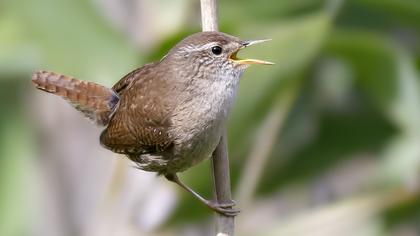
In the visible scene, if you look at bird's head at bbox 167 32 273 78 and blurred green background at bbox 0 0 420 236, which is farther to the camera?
blurred green background at bbox 0 0 420 236

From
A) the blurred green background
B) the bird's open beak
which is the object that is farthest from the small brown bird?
the blurred green background

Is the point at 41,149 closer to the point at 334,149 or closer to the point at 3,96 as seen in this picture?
the point at 3,96

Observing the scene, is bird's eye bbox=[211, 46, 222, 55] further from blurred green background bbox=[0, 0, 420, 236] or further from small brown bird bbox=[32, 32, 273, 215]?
blurred green background bbox=[0, 0, 420, 236]

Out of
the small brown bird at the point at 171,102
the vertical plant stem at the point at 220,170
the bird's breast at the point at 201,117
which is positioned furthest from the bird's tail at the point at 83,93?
the vertical plant stem at the point at 220,170

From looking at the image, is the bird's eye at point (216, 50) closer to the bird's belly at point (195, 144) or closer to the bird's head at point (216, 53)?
the bird's head at point (216, 53)

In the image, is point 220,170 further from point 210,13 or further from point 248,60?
point 210,13

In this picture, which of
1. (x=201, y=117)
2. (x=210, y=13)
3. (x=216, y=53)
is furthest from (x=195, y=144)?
(x=210, y=13)

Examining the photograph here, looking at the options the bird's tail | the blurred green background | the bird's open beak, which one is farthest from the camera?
the blurred green background
